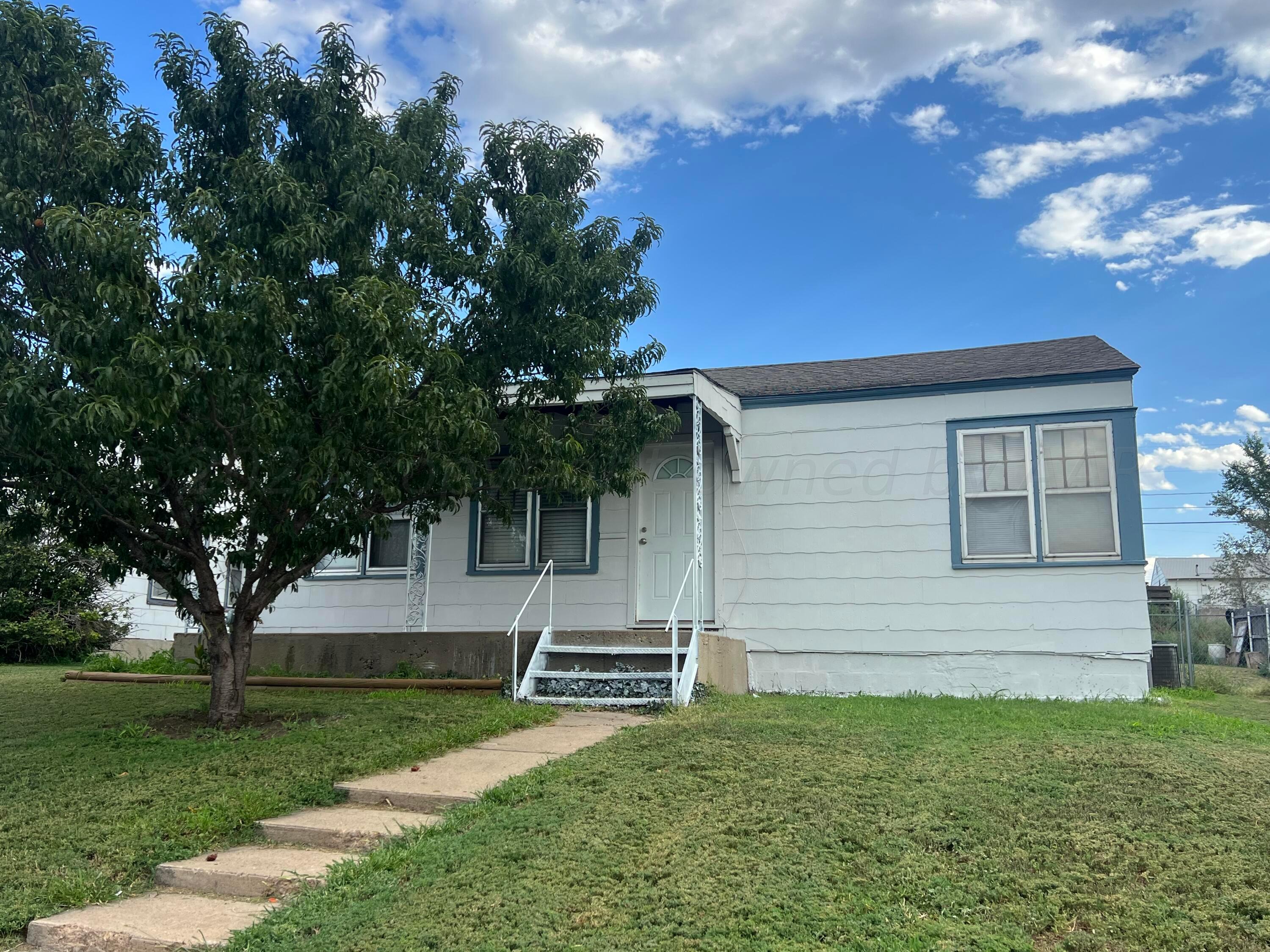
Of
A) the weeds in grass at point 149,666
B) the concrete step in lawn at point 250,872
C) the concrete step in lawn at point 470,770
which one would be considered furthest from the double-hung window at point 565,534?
the concrete step in lawn at point 250,872

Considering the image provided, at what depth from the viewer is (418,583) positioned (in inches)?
467

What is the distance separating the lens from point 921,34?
10445 mm

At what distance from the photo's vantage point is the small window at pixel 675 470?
37.2 ft

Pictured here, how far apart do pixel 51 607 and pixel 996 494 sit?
1449 cm

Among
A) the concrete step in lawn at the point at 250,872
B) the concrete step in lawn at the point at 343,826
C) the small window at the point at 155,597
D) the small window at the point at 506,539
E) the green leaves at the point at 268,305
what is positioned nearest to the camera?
the concrete step in lawn at the point at 250,872

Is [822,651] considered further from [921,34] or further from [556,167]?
[921,34]

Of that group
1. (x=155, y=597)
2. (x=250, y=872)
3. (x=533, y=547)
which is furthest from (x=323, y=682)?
(x=155, y=597)

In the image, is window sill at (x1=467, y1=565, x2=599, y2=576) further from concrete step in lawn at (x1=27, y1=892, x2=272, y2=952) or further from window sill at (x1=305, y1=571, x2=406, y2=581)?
concrete step in lawn at (x1=27, y1=892, x2=272, y2=952)

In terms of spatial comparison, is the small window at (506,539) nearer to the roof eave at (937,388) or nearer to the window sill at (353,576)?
the window sill at (353,576)

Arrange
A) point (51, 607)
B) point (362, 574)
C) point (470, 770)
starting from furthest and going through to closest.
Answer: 1. point (51, 607)
2. point (362, 574)
3. point (470, 770)

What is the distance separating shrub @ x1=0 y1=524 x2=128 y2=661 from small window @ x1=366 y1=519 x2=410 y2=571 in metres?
5.25

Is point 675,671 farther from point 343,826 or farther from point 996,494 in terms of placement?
point 996,494

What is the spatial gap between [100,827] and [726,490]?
752 cm

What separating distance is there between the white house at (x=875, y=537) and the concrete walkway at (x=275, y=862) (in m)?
3.38
